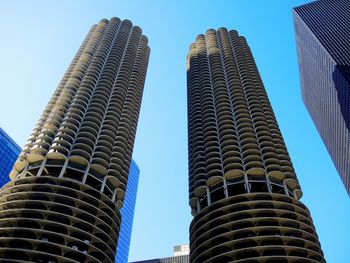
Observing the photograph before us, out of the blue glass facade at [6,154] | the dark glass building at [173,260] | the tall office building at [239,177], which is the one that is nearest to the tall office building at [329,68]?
the tall office building at [239,177]

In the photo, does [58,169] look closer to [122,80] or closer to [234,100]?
[122,80]

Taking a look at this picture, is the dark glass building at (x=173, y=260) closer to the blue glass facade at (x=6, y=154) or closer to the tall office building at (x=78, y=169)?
the blue glass facade at (x=6, y=154)

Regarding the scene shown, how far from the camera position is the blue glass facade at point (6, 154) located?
154 meters

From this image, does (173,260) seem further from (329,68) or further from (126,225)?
(329,68)

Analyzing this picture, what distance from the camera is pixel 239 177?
298 ft

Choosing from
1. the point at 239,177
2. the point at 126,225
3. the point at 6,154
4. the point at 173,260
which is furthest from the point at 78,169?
the point at 126,225

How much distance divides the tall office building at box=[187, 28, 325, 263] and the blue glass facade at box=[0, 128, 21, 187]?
72782 mm

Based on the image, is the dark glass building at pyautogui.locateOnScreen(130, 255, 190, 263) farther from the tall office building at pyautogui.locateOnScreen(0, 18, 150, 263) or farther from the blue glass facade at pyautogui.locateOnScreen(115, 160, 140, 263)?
the tall office building at pyautogui.locateOnScreen(0, 18, 150, 263)

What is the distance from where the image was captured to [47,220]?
245ft

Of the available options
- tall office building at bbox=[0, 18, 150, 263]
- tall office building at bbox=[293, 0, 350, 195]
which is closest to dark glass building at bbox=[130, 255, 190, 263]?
tall office building at bbox=[293, 0, 350, 195]

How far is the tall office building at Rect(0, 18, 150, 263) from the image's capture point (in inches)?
2901

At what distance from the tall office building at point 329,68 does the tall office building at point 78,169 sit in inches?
2443

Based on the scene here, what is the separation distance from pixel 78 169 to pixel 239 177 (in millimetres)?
31769

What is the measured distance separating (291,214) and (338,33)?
95.6 m
